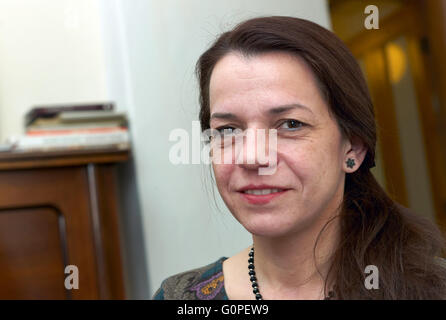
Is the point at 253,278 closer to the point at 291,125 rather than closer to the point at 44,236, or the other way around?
the point at 291,125

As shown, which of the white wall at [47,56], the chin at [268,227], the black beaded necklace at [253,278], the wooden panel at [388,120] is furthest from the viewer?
the wooden panel at [388,120]

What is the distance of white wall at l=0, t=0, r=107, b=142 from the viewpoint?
193 cm

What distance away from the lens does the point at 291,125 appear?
869mm

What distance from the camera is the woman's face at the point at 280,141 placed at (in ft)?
2.76

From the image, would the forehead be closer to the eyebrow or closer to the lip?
the eyebrow

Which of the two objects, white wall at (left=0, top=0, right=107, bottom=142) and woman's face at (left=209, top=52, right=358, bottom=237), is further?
white wall at (left=0, top=0, right=107, bottom=142)

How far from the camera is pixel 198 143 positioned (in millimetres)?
1310

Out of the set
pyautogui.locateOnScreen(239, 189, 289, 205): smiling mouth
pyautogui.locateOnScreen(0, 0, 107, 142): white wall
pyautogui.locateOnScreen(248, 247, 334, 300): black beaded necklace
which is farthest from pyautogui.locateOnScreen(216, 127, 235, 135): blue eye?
pyautogui.locateOnScreen(0, 0, 107, 142): white wall

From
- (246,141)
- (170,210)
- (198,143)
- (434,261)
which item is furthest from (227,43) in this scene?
(170,210)

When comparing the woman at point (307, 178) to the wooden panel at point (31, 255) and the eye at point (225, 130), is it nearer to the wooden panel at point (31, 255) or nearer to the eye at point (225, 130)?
the eye at point (225, 130)

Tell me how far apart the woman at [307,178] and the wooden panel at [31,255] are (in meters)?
0.67

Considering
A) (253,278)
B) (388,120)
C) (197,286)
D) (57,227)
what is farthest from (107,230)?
(388,120)

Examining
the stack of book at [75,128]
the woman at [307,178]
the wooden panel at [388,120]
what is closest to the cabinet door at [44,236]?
the stack of book at [75,128]
